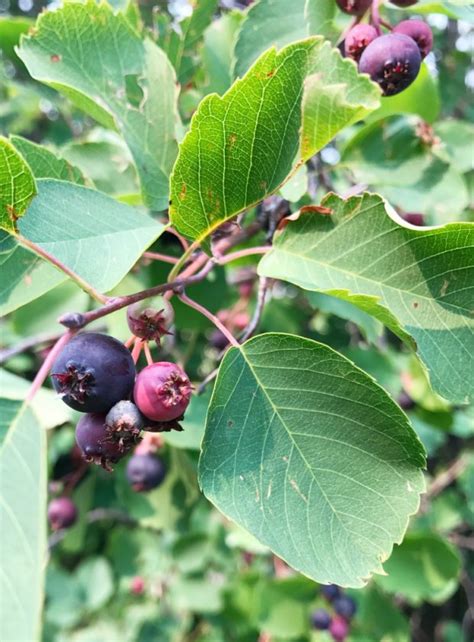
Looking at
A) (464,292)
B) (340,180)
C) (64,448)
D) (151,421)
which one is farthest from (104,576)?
(464,292)

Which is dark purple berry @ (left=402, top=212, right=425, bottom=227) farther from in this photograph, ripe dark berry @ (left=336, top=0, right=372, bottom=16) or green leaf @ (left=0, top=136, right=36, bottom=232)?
green leaf @ (left=0, top=136, right=36, bottom=232)

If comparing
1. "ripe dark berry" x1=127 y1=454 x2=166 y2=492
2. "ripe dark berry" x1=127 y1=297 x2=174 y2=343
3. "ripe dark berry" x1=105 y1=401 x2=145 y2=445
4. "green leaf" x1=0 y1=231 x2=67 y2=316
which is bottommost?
"ripe dark berry" x1=127 y1=454 x2=166 y2=492

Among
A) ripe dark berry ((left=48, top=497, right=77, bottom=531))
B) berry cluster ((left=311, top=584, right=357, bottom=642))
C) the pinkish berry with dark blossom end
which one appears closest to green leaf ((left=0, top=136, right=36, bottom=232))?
ripe dark berry ((left=48, top=497, right=77, bottom=531))

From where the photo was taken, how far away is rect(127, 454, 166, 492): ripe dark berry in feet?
5.01

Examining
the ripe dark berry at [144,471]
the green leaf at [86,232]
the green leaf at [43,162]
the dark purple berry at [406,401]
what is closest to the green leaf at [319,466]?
the green leaf at [86,232]

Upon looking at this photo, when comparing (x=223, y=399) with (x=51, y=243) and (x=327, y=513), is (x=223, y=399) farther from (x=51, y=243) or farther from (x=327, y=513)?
(x=51, y=243)

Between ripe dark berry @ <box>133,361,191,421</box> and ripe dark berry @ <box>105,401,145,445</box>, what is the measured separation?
14mm

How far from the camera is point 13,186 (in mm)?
792

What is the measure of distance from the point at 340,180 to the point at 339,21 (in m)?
0.79

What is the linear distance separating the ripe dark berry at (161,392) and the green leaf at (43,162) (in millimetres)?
431

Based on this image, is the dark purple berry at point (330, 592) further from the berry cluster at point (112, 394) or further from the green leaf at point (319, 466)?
the berry cluster at point (112, 394)

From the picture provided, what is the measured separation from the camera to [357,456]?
0.81 meters

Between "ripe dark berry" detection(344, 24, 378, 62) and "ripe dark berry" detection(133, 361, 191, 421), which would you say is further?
"ripe dark berry" detection(344, 24, 378, 62)

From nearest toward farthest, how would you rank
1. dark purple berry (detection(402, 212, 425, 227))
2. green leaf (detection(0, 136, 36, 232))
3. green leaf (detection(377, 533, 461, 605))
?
1. green leaf (detection(0, 136, 36, 232))
2. dark purple berry (detection(402, 212, 425, 227))
3. green leaf (detection(377, 533, 461, 605))
